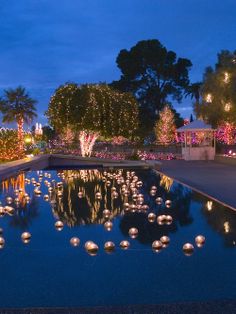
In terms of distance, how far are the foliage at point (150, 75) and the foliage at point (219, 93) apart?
26.7 m

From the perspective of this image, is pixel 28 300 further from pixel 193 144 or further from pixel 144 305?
pixel 193 144

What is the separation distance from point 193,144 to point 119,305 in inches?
1084

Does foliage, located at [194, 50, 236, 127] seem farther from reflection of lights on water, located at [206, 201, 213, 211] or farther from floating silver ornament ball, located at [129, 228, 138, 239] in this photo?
floating silver ornament ball, located at [129, 228, 138, 239]

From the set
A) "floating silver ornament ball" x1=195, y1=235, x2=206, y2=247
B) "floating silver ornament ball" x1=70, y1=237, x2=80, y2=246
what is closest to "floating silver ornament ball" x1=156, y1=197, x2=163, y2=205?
"floating silver ornament ball" x1=195, y1=235, x2=206, y2=247

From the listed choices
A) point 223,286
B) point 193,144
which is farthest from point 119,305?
point 193,144

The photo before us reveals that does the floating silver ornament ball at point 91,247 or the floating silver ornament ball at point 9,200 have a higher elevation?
the floating silver ornament ball at point 9,200

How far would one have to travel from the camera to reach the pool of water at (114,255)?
13.8 feet

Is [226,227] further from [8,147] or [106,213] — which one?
[8,147]

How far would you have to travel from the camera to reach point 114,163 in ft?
81.4

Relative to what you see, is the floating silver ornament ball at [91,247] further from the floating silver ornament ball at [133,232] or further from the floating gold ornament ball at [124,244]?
the floating silver ornament ball at [133,232]

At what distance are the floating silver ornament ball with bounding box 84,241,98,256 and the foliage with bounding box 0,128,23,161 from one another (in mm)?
18466

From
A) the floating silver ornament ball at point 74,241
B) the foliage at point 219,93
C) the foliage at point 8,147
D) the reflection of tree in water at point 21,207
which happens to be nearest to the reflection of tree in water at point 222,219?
the floating silver ornament ball at point 74,241

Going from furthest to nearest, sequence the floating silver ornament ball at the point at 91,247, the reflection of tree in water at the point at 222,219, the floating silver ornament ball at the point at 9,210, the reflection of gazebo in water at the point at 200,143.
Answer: the reflection of gazebo in water at the point at 200,143 < the floating silver ornament ball at the point at 9,210 < the reflection of tree in water at the point at 222,219 < the floating silver ornament ball at the point at 91,247

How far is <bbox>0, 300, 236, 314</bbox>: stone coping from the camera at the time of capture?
3.67 meters
